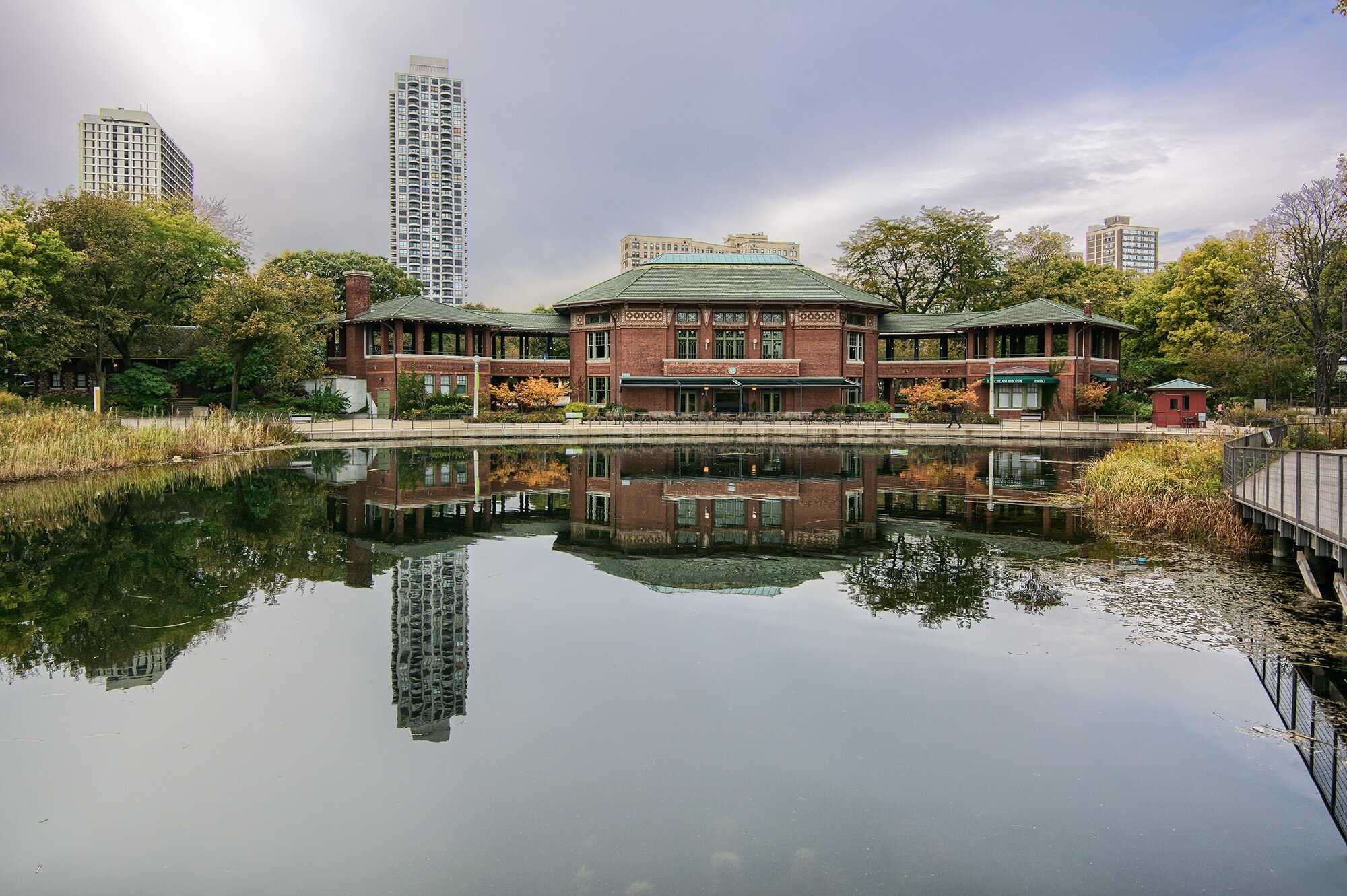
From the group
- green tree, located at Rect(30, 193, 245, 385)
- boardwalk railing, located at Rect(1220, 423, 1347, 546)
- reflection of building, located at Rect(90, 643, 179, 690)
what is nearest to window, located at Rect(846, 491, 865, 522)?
boardwalk railing, located at Rect(1220, 423, 1347, 546)

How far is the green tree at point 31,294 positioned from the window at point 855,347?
41.1 m

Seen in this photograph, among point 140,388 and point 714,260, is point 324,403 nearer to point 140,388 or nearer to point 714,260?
point 140,388

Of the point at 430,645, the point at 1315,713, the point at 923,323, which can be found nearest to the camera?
the point at 1315,713

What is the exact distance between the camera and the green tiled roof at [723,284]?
50.5m

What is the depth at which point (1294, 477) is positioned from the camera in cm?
1261

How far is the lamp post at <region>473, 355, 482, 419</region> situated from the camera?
154 ft

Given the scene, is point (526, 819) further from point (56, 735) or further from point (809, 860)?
point (56, 735)

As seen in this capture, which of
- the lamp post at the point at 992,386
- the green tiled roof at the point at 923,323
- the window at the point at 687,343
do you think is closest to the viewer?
the lamp post at the point at 992,386

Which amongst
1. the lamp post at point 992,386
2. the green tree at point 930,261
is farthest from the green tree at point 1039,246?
the lamp post at point 992,386

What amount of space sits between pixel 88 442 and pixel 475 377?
25.0m

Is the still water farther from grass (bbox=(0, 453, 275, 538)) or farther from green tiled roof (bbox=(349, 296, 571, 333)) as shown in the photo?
green tiled roof (bbox=(349, 296, 571, 333))

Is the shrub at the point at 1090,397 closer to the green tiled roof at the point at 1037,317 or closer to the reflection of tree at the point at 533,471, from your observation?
the green tiled roof at the point at 1037,317

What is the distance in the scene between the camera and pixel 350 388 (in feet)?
164

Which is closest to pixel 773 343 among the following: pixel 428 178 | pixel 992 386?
pixel 992 386
